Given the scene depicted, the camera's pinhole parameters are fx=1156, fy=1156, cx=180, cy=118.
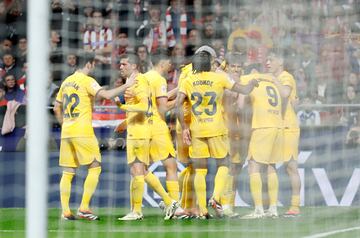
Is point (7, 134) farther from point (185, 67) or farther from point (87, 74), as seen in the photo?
point (185, 67)

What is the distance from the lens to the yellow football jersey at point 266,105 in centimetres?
1162

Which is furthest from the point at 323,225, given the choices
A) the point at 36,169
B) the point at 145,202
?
the point at 36,169

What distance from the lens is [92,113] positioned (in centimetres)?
1197

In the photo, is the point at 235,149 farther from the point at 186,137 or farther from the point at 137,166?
the point at 137,166

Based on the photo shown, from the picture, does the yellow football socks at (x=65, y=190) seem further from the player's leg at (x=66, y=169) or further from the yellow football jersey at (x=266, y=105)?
the yellow football jersey at (x=266, y=105)

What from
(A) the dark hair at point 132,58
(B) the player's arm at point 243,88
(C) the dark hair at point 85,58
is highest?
(A) the dark hair at point 132,58

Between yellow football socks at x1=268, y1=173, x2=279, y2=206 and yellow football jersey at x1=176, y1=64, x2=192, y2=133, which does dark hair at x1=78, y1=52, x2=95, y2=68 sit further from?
yellow football socks at x1=268, y1=173, x2=279, y2=206

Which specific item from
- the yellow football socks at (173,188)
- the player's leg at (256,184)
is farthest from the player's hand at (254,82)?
the yellow football socks at (173,188)

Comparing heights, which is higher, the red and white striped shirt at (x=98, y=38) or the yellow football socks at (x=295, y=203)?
the red and white striped shirt at (x=98, y=38)

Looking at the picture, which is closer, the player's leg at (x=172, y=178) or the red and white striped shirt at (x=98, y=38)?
the red and white striped shirt at (x=98, y=38)

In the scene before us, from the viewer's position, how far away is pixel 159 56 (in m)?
10.7

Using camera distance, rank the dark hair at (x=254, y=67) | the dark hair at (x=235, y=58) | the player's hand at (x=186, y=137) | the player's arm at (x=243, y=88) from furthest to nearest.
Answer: the player's hand at (x=186, y=137) → the player's arm at (x=243, y=88) → the dark hair at (x=254, y=67) → the dark hair at (x=235, y=58)

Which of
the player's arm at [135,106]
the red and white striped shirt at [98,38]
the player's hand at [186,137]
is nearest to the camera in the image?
the red and white striped shirt at [98,38]

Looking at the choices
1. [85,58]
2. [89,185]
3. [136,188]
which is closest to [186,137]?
[136,188]
